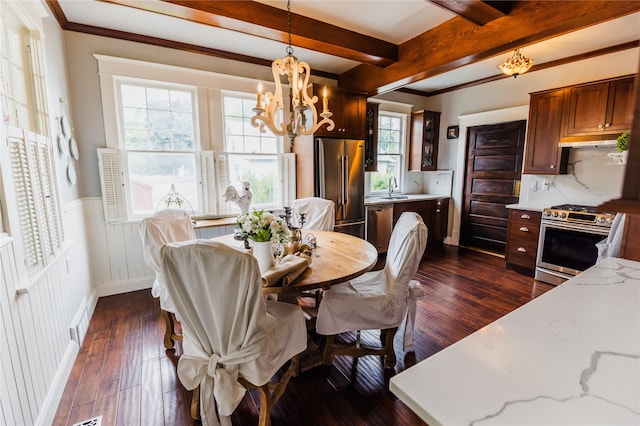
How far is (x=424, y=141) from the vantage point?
5238mm

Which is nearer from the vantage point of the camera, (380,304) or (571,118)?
(380,304)

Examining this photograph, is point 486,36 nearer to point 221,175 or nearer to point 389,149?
point 389,149

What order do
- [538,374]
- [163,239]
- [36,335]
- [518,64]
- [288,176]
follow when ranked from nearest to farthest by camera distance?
1. [538,374]
2. [36,335]
3. [163,239]
4. [518,64]
5. [288,176]

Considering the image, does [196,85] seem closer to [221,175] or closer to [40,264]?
[221,175]

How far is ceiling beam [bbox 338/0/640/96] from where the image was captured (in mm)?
2035

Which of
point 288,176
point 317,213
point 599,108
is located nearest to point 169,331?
A: point 317,213

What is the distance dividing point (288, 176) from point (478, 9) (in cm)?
273

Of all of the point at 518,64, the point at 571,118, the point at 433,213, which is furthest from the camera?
the point at 433,213

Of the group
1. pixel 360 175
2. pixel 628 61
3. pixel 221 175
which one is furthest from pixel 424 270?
pixel 628 61

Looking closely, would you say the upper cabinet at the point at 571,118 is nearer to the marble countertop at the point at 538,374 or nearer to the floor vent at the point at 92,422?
the marble countertop at the point at 538,374

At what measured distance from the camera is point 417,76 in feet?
10.6

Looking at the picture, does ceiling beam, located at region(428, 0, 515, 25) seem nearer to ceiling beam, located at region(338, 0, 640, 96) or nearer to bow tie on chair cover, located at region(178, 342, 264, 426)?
ceiling beam, located at region(338, 0, 640, 96)

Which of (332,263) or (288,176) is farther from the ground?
(288,176)

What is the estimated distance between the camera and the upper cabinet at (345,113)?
12.7ft
